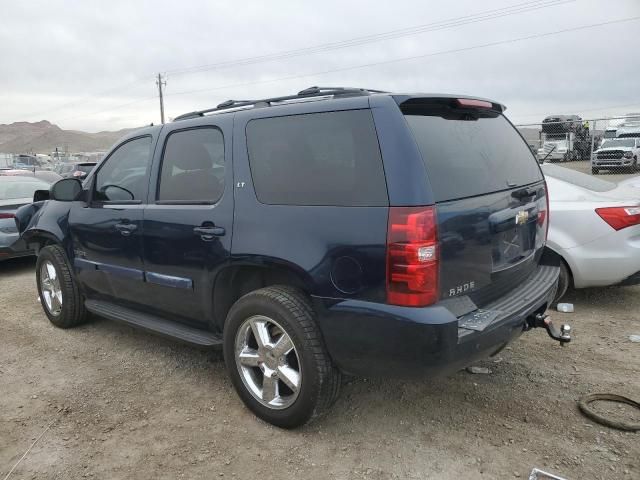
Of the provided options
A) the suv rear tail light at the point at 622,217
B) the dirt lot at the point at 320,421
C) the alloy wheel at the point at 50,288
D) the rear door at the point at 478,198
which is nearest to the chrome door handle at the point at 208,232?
the dirt lot at the point at 320,421

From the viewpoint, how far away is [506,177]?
10.4 ft

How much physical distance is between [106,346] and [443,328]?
3183mm

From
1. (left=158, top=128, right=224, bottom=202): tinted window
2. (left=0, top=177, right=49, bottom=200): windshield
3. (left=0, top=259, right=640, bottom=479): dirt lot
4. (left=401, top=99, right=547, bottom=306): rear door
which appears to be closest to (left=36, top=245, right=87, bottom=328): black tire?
(left=0, top=259, right=640, bottom=479): dirt lot

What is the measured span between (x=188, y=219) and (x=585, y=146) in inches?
1109

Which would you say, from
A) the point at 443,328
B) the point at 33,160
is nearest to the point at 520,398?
the point at 443,328

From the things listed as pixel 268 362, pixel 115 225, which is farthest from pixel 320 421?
pixel 115 225

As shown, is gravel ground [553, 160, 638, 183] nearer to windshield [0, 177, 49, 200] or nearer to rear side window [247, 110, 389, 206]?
windshield [0, 177, 49, 200]

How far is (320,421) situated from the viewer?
315 centimetres

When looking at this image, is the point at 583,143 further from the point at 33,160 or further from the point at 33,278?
A: the point at 33,160

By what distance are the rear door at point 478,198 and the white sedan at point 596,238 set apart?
4.91 feet

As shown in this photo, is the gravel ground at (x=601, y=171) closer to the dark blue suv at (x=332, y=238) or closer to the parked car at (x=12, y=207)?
the parked car at (x=12, y=207)

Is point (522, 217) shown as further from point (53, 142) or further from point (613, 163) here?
point (53, 142)

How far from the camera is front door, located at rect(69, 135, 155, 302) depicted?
12.6ft

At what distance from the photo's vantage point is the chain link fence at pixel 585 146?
20125 millimetres
